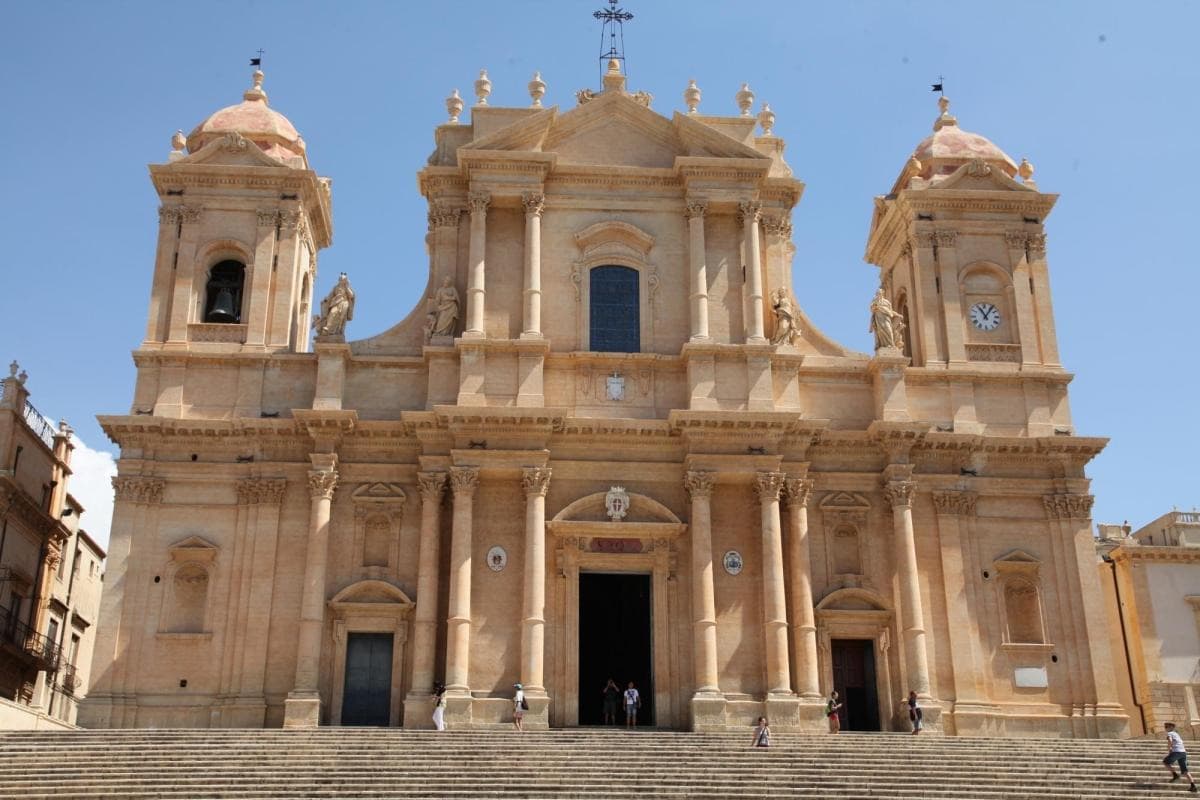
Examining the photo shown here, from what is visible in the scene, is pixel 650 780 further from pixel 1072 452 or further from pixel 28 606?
pixel 28 606

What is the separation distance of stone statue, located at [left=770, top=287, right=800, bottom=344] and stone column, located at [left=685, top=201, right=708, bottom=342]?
182 cm

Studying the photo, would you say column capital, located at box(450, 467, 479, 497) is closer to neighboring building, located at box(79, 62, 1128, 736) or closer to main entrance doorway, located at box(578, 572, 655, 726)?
neighboring building, located at box(79, 62, 1128, 736)

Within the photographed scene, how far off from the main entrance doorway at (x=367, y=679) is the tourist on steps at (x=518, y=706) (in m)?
3.17

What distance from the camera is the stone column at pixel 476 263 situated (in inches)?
1220

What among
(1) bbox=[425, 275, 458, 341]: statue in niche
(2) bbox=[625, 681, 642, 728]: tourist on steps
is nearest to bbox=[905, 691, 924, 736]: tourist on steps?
(2) bbox=[625, 681, 642, 728]: tourist on steps

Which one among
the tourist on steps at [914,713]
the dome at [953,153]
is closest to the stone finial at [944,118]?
the dome at [953,153]

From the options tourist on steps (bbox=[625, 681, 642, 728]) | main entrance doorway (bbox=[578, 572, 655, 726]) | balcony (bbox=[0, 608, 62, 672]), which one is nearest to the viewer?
tourist on steps (bbox=[625, 681, 642, 728])

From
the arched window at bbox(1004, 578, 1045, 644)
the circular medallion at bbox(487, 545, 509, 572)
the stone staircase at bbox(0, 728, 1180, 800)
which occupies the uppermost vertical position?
the circular medallion at bbox(487, 545, 509, 572)

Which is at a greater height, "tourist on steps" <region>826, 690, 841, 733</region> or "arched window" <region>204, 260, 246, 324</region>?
"arched window" <region>204, 260, 246, 324</region>

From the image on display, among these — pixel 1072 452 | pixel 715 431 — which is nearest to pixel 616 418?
pixel 715 431

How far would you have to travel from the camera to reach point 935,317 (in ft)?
110

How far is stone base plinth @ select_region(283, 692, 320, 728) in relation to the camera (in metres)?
27.8

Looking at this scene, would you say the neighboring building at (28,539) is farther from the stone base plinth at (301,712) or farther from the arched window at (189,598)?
the stone base plinth at (301,712)

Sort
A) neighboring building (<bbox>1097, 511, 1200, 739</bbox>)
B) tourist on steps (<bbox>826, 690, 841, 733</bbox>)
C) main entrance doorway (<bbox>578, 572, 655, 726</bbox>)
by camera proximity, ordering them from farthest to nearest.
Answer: neighboring building (<bbox>1097, 511, 1200, 739</bbox>) → main entrance doorway (<bbox>578, 572, 655, 726</bbox>) → tourist on steps (<bbox>826, 690, 841, 733</bbox>)
